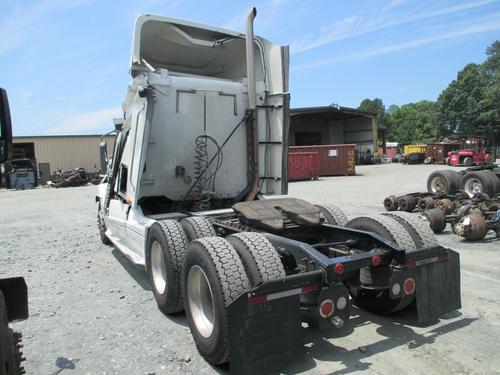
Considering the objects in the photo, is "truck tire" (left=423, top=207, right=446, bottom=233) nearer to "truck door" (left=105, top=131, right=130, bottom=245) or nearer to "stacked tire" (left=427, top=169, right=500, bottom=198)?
"stacked tire" (left=427, top=169, right=500, bottom=198)

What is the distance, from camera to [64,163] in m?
42.1

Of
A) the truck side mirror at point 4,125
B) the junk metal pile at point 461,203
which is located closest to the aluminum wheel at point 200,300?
the truck side mirror at point 4,125

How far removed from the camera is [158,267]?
4.91 meters

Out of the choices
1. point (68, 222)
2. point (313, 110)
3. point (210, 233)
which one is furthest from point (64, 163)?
point (210, 233)

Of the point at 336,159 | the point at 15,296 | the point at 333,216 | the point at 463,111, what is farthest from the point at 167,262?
the point at 463,111

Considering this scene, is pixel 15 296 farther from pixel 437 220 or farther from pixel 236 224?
pixel 437 220

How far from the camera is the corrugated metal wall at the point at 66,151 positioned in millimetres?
41500

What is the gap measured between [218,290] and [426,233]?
2.17m

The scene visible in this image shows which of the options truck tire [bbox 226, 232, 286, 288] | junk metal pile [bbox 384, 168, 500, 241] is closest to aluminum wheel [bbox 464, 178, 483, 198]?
junk metal pile [bbox 384, 168, 500, 241]

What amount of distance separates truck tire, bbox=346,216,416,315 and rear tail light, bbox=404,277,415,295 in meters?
0.15

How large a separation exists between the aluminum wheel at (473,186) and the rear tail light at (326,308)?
10.7 metres

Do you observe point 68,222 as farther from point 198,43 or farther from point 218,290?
point 218,290

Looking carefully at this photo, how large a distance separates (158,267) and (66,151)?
41.3 m

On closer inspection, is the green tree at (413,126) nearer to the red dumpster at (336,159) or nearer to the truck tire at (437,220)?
the red dumpster at (336,159)
